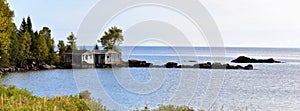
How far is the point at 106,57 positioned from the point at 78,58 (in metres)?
5.06

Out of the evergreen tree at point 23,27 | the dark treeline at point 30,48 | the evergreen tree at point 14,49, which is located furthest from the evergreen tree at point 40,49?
the evergreen tree at point 14,49

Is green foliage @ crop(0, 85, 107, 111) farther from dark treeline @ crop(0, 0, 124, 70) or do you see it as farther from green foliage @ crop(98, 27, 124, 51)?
green foliage @ crop(98, 27, 124, 51)

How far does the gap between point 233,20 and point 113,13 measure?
923 inches

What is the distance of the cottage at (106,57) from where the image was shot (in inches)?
2906

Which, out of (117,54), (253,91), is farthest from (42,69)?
(253,91)

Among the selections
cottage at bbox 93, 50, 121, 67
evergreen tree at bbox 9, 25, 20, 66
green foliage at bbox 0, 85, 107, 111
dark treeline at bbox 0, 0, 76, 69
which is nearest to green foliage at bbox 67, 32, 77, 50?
dark treeline at bbox 0, 0, 76, 69

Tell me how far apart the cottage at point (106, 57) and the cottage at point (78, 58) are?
111cm

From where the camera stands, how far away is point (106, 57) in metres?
75.2

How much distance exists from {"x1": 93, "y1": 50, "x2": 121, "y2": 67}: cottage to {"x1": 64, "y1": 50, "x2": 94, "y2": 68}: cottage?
1.11 meters

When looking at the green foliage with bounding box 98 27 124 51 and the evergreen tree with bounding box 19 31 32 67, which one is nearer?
the evergreen tree with bounding box 19 31 32 67

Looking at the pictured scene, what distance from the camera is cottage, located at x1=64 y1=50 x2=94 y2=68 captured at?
70281mm

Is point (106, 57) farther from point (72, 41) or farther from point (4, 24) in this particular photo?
point (4, 24)

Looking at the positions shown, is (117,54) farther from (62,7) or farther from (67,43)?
(62,7)

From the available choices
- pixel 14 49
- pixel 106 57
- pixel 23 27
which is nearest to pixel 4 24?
pixel 14 49
